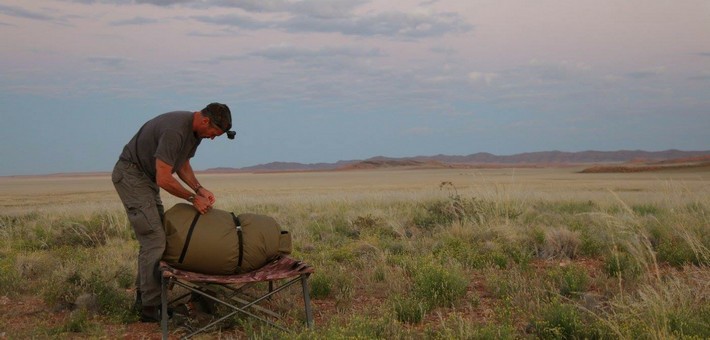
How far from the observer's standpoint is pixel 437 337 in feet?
18.2

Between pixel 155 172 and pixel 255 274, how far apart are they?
4.38 ft

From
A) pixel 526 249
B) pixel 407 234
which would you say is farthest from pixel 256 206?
pixel 526 249

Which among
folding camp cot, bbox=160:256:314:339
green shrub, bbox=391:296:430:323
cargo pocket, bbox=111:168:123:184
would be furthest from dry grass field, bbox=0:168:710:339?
cargo pocket, bbox=111:168:123:184

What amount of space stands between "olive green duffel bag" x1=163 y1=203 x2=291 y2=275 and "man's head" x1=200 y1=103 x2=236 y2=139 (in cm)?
81

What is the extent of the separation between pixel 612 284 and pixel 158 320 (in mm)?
4726

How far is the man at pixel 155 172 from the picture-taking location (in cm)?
629

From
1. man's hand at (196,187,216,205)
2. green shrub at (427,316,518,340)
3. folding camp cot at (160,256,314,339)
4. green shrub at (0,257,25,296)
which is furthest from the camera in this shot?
green shrub at (0,257,25,296)

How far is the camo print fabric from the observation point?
6039 mm

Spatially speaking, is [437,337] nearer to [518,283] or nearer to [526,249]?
[518,283]

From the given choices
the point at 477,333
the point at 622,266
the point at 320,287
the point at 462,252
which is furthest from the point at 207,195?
the point at 622,266

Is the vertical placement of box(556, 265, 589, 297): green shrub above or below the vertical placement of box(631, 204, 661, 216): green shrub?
below

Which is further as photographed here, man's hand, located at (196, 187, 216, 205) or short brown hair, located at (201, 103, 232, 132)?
man's hand, located at (196, 187, 216, 205)

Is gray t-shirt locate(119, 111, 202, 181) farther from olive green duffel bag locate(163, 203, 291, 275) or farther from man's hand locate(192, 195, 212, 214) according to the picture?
olive green duffel bag locate(163, 203, 291, 275)

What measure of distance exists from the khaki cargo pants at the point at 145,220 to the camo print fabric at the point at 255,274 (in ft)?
0.55
